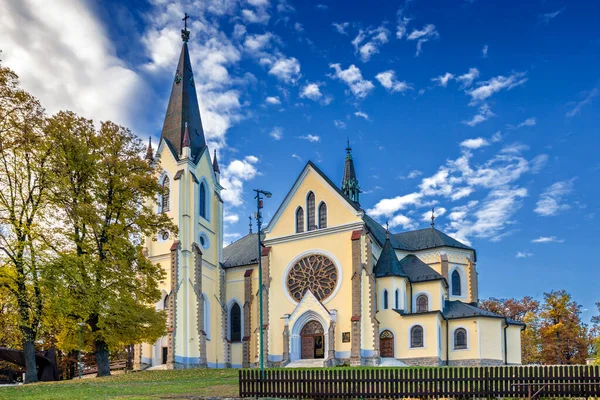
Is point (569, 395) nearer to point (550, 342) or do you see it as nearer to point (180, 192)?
point (180, 192)

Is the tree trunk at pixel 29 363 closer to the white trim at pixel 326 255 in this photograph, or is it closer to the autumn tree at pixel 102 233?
the autumn tree at pixel 102 233

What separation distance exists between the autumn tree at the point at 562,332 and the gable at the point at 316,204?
27.1m

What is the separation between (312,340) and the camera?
136 ft

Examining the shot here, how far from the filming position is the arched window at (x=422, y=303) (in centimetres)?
4194

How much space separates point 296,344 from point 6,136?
2411cm

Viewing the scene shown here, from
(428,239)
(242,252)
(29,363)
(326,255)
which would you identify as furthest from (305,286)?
(29,363)

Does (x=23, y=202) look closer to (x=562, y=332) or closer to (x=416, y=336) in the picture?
(x=416, y=336)

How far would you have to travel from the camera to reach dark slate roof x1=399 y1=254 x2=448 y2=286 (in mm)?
42312

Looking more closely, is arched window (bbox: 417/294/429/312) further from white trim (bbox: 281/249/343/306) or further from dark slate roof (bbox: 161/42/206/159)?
dark slate roof (bbox: 161/42/206/159)

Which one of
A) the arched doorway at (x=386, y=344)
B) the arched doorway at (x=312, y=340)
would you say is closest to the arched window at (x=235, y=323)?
the arched doorway at (x=312, y=340)

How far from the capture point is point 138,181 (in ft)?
97.2

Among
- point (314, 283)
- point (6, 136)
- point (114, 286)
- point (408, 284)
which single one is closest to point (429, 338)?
point (408, 284)

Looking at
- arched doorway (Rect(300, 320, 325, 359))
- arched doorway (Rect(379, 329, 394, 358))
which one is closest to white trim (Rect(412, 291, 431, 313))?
arched doorway (Rect(379, 329, 394, 358))

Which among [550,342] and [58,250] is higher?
[58,250]
